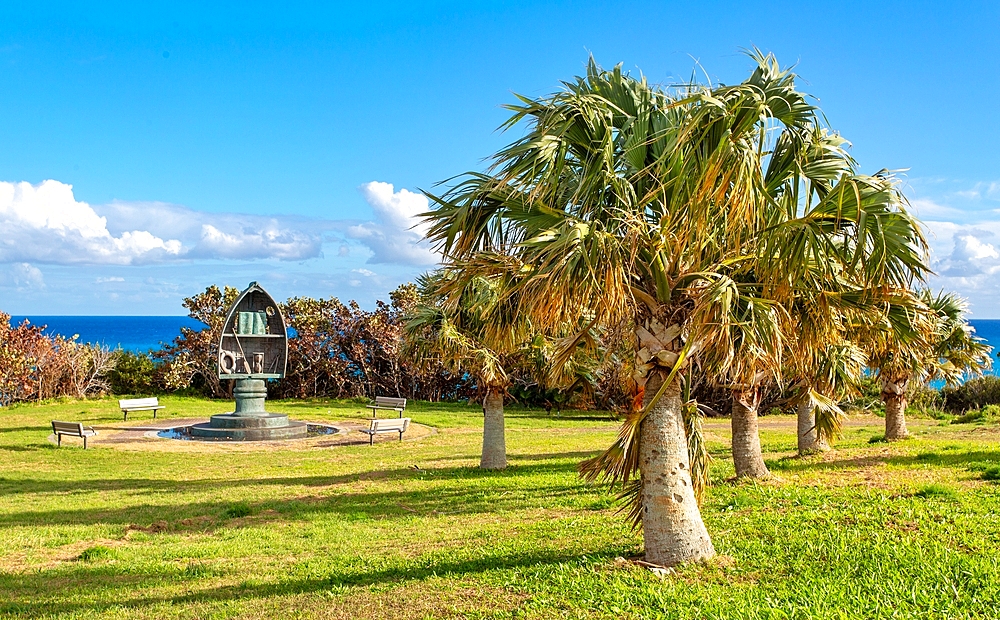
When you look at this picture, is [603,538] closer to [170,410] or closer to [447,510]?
[447,510]

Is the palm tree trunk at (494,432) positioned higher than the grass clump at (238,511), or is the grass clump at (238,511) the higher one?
the palm tree trunk at (494,432)

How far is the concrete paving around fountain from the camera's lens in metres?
20.0

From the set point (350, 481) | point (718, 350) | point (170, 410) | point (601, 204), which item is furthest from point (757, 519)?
point (170, 410)

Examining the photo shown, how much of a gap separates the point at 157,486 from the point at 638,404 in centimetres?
1005

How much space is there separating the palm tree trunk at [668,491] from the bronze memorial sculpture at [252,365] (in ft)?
51.0

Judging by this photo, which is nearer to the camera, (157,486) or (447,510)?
(447,510)

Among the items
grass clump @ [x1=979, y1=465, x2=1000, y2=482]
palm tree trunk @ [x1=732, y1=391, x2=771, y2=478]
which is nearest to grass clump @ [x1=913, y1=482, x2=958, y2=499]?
grass clump @ [x1=979, y1=465, x2=1000, y2=482]

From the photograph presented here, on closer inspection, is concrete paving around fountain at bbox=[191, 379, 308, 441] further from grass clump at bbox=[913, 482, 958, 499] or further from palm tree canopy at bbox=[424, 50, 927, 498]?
grass clump at bbox=[913, 482, 958, 499]

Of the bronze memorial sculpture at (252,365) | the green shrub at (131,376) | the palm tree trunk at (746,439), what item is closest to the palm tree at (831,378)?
the palm tree trunk at (746,439)

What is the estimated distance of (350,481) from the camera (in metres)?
13.8

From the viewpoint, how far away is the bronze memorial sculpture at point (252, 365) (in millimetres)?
20297

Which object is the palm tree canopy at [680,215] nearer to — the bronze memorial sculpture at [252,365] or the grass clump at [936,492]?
the grass clump at [936,492]

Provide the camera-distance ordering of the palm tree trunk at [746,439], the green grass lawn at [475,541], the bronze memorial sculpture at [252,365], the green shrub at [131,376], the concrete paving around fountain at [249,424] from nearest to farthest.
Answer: the green grass lawn at [475,541]
the palm tree trunk at [746,439]
the concrete paving around fountain at [249,424]
the bronze memorial sculpture at [252,365]
the green shrub at [131,376]

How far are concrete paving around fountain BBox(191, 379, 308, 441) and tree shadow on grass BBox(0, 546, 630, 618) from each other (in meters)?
12.3
